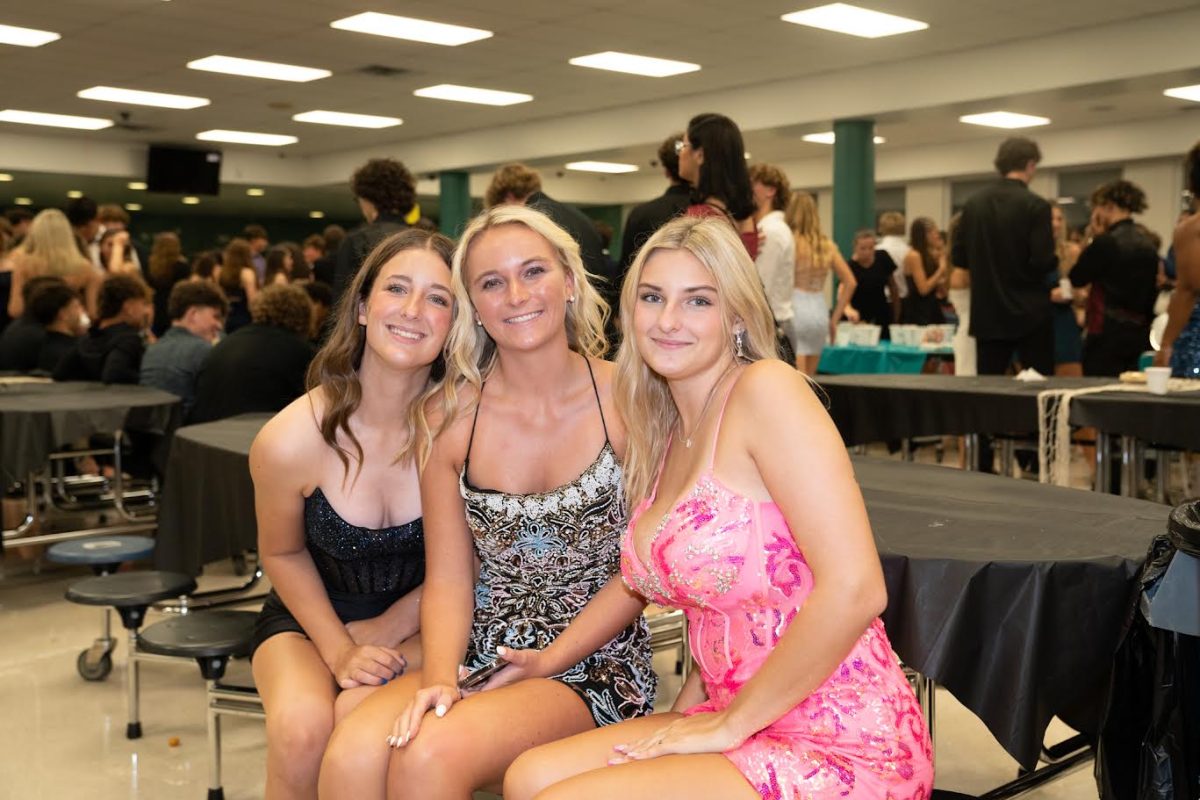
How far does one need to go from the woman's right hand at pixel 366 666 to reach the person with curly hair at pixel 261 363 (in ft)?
8.62

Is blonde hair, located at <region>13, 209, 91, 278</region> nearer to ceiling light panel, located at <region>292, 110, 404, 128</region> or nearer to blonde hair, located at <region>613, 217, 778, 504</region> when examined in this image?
blonde hair, located at <region>613, 217, 778, 504</region>

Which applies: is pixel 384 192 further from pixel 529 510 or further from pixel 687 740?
pixel 687 740

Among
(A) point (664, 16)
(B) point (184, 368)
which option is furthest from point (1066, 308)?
(B) point (184, 368)

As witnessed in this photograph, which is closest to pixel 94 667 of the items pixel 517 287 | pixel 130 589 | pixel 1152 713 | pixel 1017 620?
pixel 130 589

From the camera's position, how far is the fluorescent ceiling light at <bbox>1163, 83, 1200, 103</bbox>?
1208 cm

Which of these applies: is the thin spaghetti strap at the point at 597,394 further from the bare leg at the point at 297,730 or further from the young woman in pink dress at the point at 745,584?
the bare leg at the point at 297,730

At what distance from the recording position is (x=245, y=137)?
15.3 metres

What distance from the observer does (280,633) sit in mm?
2346

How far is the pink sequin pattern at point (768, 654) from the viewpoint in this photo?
1.55 metres

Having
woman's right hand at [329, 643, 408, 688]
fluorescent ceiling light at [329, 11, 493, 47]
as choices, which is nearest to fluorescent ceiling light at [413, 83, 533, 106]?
fluorescent ceiling light at [329, 11, 493, 47]

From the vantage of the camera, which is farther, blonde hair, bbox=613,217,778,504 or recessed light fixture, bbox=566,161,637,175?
recessed light fixture, bbox=566,161,637,175

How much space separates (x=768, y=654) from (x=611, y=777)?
266mm

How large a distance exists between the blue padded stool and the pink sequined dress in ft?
8.40

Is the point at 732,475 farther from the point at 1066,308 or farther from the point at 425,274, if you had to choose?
the point at 1066,308
